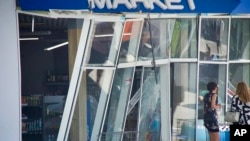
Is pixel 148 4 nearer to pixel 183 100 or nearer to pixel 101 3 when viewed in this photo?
pixel 101 3

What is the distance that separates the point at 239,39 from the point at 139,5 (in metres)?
4.46

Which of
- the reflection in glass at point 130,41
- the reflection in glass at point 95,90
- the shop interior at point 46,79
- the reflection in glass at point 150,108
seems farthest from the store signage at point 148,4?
the reflection in glass at point 150,108

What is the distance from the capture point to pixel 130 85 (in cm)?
777

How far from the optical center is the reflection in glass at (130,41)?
7.24 metres

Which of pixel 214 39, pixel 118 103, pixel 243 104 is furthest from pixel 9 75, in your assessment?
pixel 214 39

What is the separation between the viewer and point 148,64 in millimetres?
7844

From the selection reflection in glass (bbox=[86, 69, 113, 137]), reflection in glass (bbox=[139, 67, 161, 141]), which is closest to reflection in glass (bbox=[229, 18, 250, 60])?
reflection in glass (bbox=[139, 67, 161, 141])

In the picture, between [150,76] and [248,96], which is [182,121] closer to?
[150,76]

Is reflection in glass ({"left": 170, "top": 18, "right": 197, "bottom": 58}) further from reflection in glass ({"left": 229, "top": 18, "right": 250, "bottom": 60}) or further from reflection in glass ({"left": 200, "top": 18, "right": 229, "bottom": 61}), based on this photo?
reflection in glass ({"left": 229, "top": 18, "right": 250, "bottom": 60})

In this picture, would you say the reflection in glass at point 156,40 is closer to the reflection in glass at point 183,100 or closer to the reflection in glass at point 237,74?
the reflection in glass at point 183,100

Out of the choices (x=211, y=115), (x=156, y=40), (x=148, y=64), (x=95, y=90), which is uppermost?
(x=156, y=40)

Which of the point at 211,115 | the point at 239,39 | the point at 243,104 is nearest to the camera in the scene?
the point at 243,104

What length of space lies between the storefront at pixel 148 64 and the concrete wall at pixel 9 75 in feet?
0.72

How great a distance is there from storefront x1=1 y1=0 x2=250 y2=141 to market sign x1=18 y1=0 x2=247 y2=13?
0.01m
